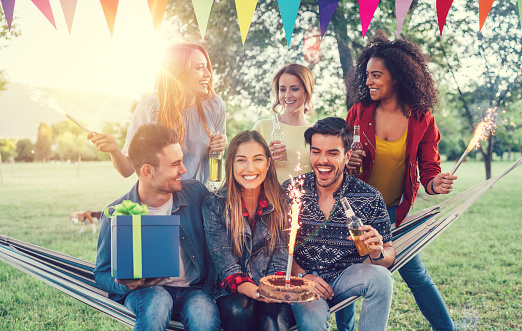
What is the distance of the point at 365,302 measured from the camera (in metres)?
2.17

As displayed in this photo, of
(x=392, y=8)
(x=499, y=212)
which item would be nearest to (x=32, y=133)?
(x=392, y=8)

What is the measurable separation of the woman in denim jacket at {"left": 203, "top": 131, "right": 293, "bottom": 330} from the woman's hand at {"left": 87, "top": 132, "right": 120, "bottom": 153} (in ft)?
1.84

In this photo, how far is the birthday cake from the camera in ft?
6.23

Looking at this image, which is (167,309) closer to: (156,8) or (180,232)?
(180,232)

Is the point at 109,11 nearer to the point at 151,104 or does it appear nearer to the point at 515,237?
the point at 151,104

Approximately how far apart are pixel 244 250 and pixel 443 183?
1147 mm

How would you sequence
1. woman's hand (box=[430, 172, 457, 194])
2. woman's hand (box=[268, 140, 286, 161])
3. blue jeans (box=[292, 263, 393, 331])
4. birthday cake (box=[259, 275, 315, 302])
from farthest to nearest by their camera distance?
woman's hand (box=[268, 140, 286, 161]) < woman's hand (box=[430, 172, 457, 194]) < blue jeans (box=[292, 263, 393, 331]) < birthday cake (box=[259, 275, 315, 302])

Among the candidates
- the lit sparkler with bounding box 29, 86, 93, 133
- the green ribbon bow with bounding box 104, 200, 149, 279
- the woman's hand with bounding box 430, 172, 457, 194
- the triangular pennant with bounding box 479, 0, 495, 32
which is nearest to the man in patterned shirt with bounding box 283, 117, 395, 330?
the woman's hand with bounding box 430, 172, 457, 194

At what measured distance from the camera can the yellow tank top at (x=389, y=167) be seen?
2.77m

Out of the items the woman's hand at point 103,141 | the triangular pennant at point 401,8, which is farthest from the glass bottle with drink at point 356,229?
the triangular pennant at point 401,8

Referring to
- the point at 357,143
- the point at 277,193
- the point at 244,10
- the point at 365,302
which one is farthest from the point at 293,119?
the point at 365,302

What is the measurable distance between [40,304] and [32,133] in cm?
1330

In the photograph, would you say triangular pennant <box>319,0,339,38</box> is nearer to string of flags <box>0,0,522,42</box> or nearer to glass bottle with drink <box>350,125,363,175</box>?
string of flags <box>0,0,522,42</box>

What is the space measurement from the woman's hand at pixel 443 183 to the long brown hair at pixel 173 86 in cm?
142
